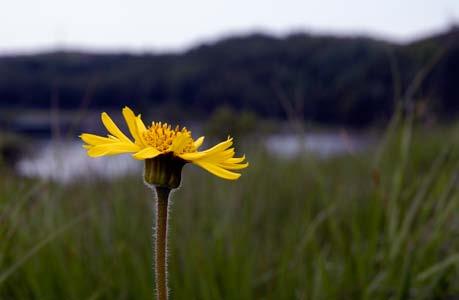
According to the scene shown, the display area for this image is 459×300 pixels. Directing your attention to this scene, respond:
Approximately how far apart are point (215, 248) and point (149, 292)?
1.67 ft

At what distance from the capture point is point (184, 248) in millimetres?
2762

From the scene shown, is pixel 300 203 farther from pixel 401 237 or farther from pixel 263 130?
pixel 263 130

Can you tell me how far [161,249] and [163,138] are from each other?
1.19ft

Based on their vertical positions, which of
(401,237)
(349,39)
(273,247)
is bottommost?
(273,247)

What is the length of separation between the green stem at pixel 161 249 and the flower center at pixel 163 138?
0.44 ft

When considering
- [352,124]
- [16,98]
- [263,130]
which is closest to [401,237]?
[263,130]

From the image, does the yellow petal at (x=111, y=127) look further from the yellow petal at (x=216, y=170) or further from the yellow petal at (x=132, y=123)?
the yellow petal at (x=216, y=170)

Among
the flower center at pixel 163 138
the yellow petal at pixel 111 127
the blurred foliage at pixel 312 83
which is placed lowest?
the flower center at pixel 163 138

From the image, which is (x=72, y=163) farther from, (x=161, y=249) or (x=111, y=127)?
(x=161, y=249)

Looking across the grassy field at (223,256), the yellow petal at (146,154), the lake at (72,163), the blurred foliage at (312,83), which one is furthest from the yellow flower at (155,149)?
the blurred foliage at (312,83)

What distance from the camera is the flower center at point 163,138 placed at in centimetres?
120

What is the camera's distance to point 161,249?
1.02 meters

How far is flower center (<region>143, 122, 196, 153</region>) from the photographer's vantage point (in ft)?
3.92

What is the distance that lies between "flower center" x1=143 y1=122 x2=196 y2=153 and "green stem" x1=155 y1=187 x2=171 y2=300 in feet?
0.44
